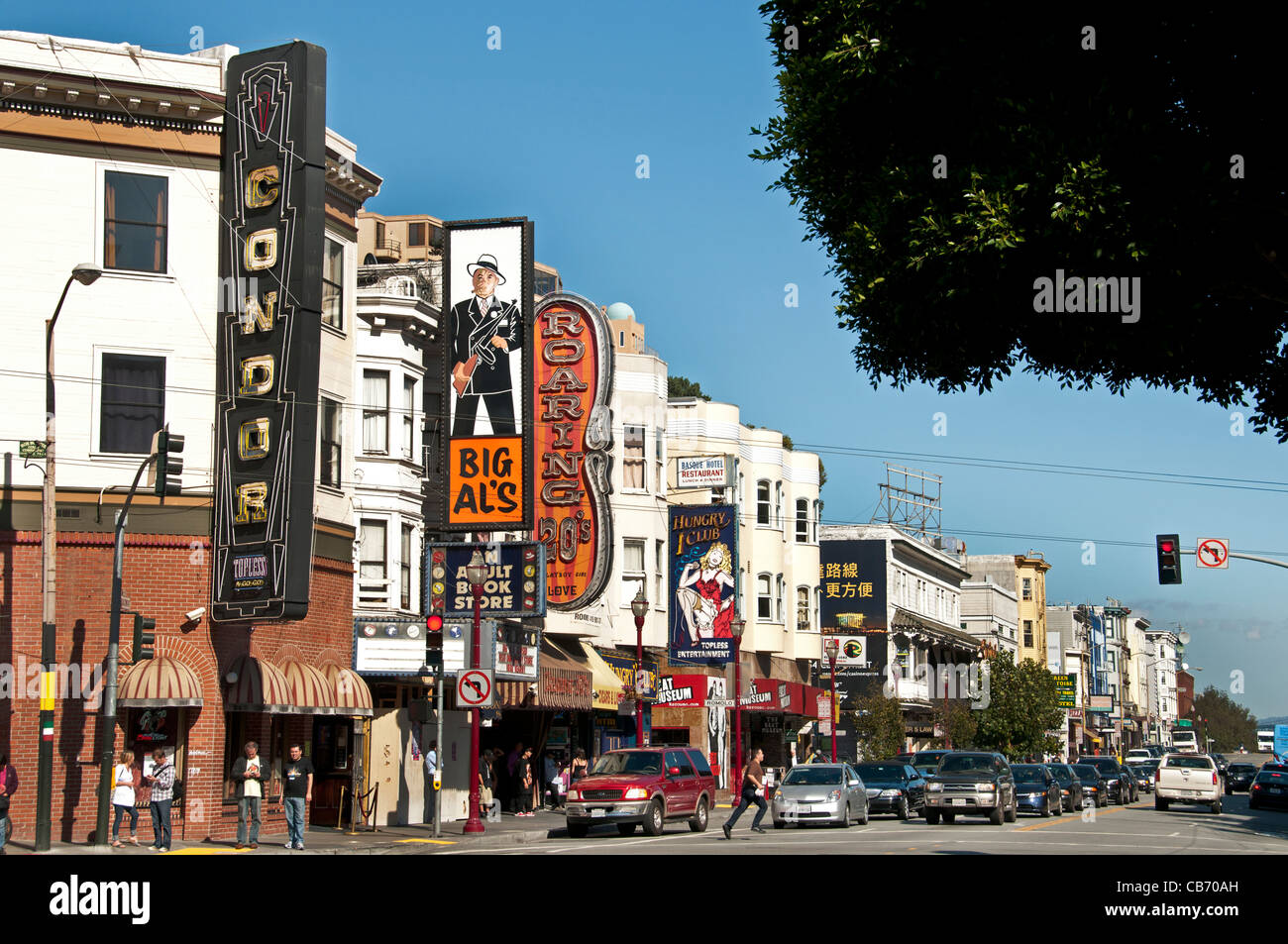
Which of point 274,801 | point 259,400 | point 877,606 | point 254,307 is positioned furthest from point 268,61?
point 877,606

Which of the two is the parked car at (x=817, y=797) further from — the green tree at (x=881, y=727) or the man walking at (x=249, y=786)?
the green tree at (x=881, y=727)

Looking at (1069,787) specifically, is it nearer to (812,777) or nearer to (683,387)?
Result: (812,777)

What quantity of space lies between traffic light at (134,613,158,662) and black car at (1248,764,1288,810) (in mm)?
40446

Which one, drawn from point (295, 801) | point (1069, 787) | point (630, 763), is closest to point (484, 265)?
point (630, 763)

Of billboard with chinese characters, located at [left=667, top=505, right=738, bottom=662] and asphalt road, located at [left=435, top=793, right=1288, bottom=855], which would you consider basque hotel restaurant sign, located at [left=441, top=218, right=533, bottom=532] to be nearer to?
asphalt road, located at [left=435, top=793, right=1288, bottom=855]

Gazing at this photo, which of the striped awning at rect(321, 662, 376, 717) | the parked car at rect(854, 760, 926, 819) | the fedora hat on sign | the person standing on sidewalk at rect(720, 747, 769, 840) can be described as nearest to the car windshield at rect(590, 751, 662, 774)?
the person standing on sidewalk at rect(720, 747, 769, 840)

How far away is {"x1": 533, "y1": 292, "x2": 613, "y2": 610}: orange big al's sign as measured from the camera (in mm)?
41469

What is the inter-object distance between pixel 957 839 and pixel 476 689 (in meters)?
10.4

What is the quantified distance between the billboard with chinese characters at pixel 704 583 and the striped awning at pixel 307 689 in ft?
77.5

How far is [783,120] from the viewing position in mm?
16109

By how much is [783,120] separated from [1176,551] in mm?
22928

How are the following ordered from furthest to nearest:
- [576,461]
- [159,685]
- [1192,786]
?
[1192,786] → [576,461] → [159,685]

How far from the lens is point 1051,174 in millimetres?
13414

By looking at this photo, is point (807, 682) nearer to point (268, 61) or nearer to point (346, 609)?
A: point (346, 609)
